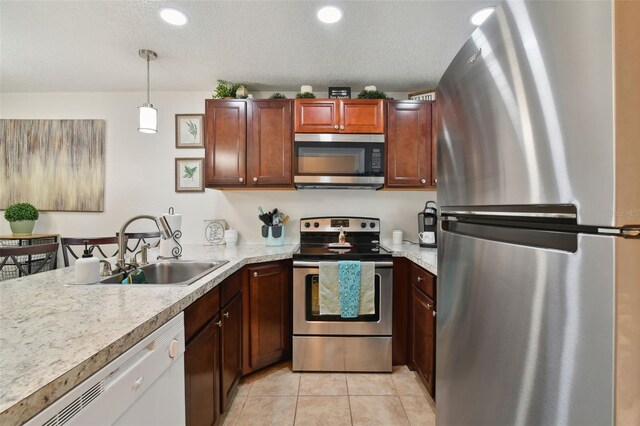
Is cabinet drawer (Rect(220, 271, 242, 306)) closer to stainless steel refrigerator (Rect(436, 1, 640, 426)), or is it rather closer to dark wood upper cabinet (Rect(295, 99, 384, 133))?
stainless steel refrigerator (Rect(436, 1, 640, 426))

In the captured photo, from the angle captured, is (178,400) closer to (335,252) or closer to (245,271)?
(245,271)

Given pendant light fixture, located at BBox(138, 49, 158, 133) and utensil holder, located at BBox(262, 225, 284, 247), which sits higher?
pendant light fixture, located at BBox(138, 49, 158, 133)

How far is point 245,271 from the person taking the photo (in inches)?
79.1

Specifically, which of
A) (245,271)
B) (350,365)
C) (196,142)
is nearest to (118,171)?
(196,142)

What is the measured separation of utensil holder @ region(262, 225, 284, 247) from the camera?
8.58ft

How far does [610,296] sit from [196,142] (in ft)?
10.1

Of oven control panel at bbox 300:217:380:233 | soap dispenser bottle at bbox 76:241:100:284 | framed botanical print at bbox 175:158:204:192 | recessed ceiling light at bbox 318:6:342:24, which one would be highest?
recessed ceiling light at bbox 318:6:342:24

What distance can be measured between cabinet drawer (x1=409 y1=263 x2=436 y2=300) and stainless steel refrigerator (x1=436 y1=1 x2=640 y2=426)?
3.15 ft

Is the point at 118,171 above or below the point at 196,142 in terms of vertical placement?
below

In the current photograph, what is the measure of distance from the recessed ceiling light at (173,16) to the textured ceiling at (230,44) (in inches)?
1.7

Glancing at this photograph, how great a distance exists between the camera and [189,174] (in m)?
2.82

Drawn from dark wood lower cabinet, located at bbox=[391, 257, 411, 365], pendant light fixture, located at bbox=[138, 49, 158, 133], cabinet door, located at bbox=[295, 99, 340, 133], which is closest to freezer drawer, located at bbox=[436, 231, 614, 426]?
dark wood lower cabinet, located at bbox=[391, 257, 411, 365]

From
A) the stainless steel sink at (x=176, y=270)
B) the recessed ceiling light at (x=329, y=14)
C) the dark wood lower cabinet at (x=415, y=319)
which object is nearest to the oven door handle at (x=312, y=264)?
the dark wood lower cabinet at (x=415, y=319)

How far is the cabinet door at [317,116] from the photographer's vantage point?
2.44 meters
